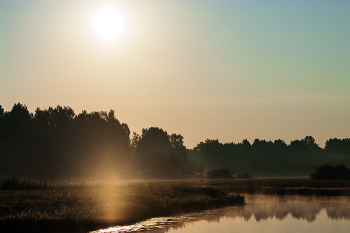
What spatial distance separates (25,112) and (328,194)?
92105 mm

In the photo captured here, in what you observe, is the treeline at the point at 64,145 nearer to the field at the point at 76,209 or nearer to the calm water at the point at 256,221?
the field at the point at 76,209

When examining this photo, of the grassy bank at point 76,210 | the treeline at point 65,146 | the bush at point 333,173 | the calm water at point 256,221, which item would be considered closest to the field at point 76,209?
the grassy bank at point 76,210

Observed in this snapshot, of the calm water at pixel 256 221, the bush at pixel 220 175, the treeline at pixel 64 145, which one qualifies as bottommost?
the calm water at pixel 256 221

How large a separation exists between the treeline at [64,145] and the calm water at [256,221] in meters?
83.2

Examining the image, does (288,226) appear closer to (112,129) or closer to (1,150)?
(1,150)

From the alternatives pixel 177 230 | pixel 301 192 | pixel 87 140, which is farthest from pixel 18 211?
pixel 87 140

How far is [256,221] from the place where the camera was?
3469 cm

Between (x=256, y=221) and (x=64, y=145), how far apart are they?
317 feet

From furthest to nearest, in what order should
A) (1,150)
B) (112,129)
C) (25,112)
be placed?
1. (112,129)
2. (25,112)
3. (1,150)

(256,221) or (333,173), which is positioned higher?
(333,173)

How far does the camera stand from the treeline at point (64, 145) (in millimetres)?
106875

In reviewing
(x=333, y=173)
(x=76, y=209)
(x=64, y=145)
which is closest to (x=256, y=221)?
(x=76, y=209)

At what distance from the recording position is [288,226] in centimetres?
3219

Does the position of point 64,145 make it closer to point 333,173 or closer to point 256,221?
point 333,173
